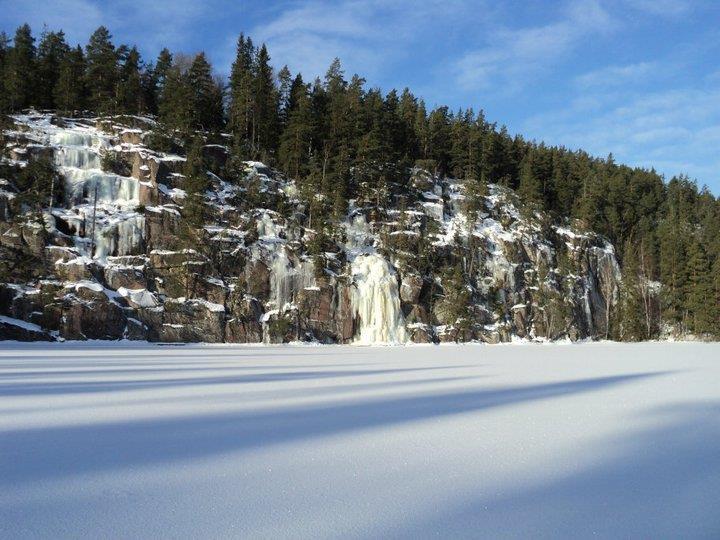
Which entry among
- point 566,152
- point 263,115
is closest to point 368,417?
point 263,115

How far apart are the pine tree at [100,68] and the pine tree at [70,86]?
682mm

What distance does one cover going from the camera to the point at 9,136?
26938mm

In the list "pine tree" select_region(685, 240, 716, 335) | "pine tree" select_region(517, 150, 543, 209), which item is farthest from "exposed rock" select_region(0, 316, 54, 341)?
"pine tree" select_region(685, 240, 716, 335)

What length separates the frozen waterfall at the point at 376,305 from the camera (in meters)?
29.1

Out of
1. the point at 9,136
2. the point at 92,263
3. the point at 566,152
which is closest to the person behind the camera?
the point at 92,263

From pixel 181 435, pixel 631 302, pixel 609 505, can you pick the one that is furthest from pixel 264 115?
pixel 609 505

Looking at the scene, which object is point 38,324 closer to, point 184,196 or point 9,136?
point 184,196

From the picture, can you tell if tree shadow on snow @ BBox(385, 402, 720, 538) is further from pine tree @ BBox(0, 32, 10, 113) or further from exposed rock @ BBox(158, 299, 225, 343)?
pine tree @ BBox(0, 32, 10, 113)

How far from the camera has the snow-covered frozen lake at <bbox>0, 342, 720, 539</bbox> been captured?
202 centimetres

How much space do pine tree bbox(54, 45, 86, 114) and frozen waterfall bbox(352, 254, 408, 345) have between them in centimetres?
2465

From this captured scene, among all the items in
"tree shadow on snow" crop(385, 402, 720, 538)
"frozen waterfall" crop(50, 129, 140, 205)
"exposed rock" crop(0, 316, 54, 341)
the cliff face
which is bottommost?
"exposed rock" crop(0, 316, 54, 341)

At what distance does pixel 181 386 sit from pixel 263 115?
36518mm

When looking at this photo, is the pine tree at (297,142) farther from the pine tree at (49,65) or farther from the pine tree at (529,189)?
the pine tree at (529,189)

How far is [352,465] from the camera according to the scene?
9.32ft
